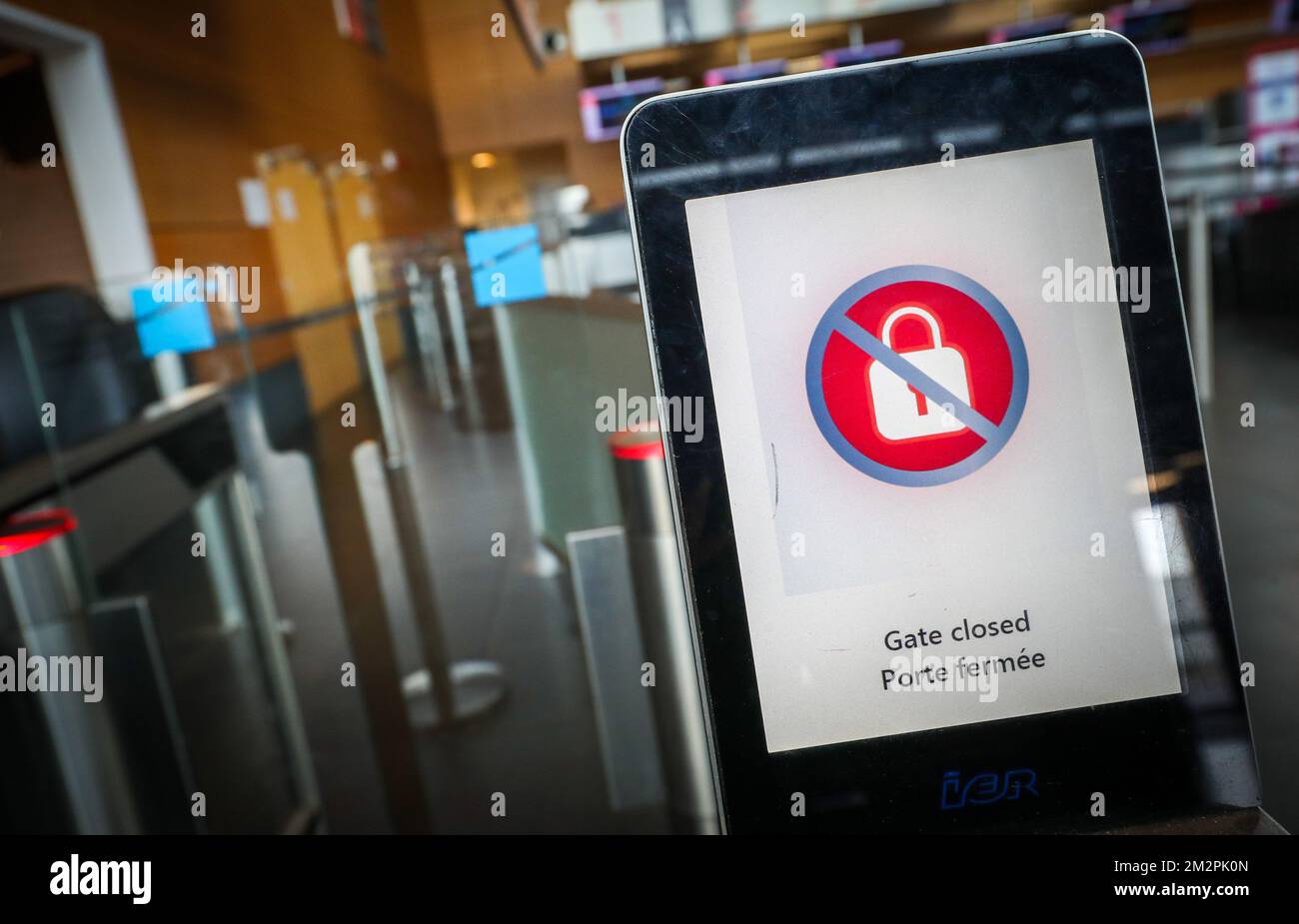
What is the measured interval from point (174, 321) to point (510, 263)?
53cm

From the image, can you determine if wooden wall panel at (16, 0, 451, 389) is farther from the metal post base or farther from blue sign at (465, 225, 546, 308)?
the metal post base

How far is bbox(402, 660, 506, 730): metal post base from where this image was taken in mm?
1901

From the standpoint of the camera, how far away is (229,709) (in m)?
1.50

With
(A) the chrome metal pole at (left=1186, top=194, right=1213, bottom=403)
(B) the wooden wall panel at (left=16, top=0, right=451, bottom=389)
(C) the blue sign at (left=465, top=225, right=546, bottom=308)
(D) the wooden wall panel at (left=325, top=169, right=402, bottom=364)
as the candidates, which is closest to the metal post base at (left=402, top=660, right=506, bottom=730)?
(B) the wooden wall panel at (left=16, top=0, right=451, bottom=389)

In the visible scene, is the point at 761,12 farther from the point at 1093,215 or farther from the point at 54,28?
the point at 1093,215

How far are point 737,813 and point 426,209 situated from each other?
8.54 metres

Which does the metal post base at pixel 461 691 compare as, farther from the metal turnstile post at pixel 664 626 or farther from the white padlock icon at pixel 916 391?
the white padlock icon at pixel 916 391

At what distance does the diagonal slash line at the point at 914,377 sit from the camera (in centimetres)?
43

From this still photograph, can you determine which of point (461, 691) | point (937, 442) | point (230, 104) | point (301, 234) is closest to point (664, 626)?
point (937, 442)

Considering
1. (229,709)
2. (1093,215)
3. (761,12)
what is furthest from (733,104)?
(761,12)

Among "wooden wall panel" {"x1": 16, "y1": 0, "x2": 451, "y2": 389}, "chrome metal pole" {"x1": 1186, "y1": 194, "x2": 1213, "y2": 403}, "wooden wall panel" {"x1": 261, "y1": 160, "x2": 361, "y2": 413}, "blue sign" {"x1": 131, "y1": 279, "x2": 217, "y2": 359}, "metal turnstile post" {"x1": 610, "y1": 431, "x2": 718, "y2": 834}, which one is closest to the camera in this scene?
"metal turnstile post" {"x1": 610, "y1": 431, "x2": 718, "y2": 834}

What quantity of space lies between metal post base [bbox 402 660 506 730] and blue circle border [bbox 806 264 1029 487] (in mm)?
1620

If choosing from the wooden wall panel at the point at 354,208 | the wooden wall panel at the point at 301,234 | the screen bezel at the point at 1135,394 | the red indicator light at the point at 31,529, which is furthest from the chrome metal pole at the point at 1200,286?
the wooden wall panel at the point at 354,208

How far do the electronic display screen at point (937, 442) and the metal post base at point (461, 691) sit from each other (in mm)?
1589
